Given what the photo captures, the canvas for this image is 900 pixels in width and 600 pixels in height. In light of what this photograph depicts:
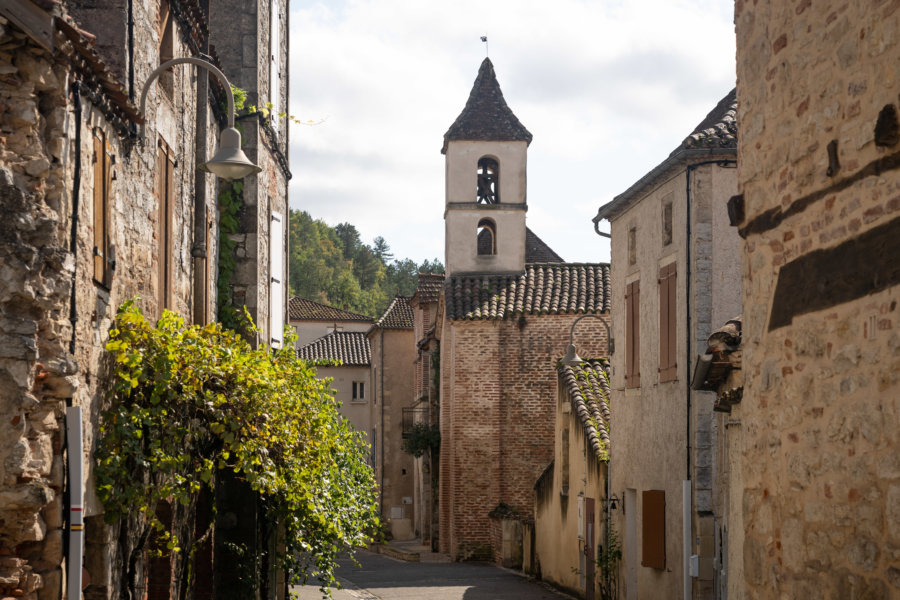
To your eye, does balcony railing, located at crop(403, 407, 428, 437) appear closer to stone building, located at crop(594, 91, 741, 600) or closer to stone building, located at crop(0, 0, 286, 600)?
stone building, located at crop(594, 91, 741, 600)

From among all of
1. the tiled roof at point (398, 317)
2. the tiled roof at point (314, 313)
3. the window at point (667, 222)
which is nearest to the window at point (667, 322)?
the window at point (667, 222)

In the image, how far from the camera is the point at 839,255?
21.1ft

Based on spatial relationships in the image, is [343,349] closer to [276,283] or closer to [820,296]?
[276,283]

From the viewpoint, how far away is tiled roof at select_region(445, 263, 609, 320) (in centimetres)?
3119

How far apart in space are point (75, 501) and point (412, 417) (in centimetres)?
3597

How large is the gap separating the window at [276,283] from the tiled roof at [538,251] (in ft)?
86.6

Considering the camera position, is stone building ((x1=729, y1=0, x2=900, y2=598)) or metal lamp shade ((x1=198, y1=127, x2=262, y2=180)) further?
metal lamp shade ((x1=198, y1=127, x2=262, y2=180))

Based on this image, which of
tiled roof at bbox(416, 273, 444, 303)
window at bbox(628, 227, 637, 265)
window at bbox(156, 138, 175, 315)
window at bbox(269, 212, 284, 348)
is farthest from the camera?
tiled roof at bbox(416, 273, 444, 303)

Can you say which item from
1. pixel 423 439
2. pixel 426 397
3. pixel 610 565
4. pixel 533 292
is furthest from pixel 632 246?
pixel 426 397

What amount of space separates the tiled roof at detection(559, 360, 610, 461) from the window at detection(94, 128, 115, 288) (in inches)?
545

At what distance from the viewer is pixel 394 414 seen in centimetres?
4547

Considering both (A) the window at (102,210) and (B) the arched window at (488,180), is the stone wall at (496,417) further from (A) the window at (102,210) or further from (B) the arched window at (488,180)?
(A) the window at (102,210)

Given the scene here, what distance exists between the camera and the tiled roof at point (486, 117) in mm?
34094

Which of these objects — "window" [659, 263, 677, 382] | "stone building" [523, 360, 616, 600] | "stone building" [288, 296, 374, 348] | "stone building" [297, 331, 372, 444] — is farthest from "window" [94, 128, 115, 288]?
"stone building" [288, 296, 374, 348]
